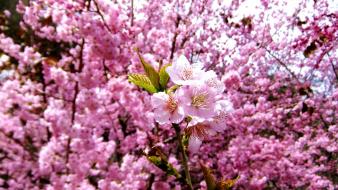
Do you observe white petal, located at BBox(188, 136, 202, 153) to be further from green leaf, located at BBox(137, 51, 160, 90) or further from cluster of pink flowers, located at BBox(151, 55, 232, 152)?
green leaf, located at BBox(137, 51, 160, 90)

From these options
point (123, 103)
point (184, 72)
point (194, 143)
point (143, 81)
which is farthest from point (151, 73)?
point (123, 103)

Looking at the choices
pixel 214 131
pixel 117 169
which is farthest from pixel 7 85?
pixel 214 131

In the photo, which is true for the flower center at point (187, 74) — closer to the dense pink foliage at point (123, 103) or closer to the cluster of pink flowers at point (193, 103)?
the cluster of pink flowers at point (193, 103)

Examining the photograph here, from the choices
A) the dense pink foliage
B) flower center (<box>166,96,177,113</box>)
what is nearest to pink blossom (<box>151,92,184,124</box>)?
flower center (<box>166,96,177,113</box>)

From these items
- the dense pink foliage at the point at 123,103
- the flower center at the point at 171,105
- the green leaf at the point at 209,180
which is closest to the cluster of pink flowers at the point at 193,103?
the flower center at the point at 171,105

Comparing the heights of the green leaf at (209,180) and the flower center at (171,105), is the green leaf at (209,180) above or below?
below

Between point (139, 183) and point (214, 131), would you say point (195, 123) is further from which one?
point (139, 183)
